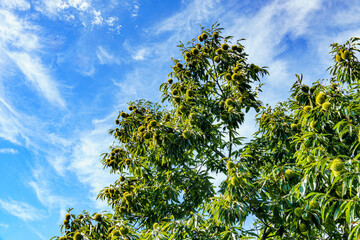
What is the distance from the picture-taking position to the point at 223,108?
508 cm

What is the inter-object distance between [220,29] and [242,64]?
2.85 ft

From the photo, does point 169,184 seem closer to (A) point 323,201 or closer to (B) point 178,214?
(B) point 178,214

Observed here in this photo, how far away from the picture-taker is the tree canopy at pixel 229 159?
3281mm

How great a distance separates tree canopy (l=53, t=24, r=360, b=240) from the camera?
3281 mm

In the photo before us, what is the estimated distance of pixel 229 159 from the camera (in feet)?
14.1

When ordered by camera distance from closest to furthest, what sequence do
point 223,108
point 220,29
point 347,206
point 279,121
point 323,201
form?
point 347,206, point 323,201, point 279,121, point 223,108, point 220,29

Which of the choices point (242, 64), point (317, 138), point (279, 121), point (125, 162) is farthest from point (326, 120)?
point (125, 162)

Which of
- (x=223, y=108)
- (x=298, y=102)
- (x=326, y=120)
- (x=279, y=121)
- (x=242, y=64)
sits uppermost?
(x=242, y=64)

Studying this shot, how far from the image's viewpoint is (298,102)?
4465 millimetres

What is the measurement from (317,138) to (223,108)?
2000 mm

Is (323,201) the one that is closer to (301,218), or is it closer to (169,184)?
(301,218)

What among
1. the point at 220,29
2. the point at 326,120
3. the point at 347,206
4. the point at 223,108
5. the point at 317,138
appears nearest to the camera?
the point at 347,206

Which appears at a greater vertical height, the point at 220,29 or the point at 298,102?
the point at 220,29

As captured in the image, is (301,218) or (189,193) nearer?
(301,218)
